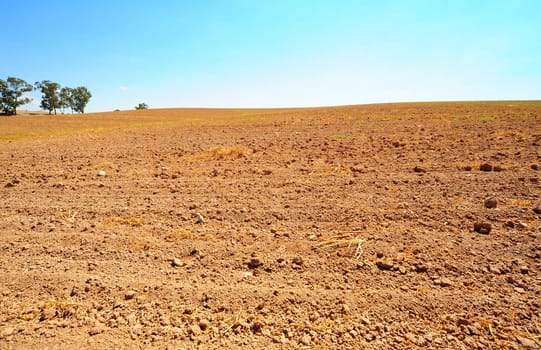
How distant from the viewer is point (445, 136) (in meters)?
8.15

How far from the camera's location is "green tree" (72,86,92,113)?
7975 centimetres

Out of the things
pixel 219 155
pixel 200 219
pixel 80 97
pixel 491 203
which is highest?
pixel 80 97

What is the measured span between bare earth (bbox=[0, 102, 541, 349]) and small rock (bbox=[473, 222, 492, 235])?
0.01m

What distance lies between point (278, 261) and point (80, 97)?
329ft

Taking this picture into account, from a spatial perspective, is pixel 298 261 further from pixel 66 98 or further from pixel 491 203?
pixel 66 98

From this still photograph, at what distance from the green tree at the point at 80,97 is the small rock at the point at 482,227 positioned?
10061cm

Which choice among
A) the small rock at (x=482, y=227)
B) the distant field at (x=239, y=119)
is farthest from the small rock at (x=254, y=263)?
the distant field at (x=239, y=119)

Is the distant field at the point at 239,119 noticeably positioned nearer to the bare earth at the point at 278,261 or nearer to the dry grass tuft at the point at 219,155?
the dry grass tuft at the point at 219,155

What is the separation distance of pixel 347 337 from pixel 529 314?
1282 mm

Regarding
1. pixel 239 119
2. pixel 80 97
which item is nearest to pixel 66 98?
pixel 80 97

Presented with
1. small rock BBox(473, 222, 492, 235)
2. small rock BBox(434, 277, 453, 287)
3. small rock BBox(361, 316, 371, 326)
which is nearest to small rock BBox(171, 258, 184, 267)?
small rock BBox(361, 316, 371, 326)

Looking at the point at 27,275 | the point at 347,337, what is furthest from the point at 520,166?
the point at 27,275

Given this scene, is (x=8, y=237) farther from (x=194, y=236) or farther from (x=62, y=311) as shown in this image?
(x=194, y=236)

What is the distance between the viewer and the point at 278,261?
245cm
